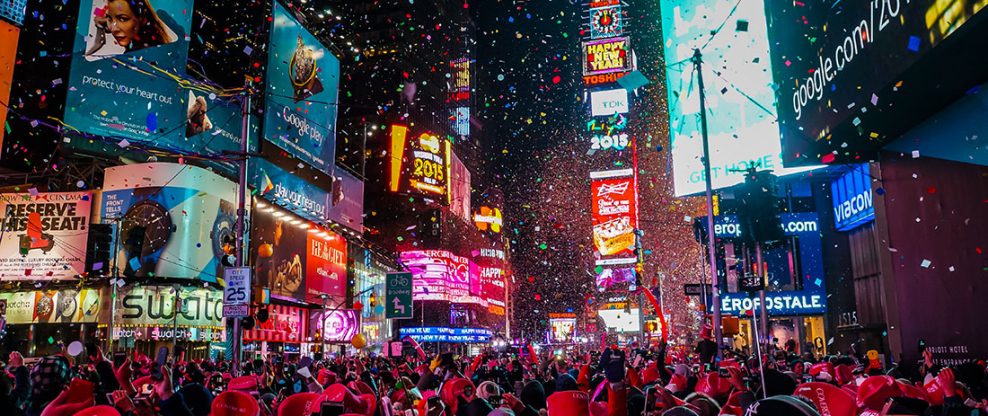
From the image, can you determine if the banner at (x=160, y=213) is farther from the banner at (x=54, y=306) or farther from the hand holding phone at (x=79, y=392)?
the hand holding phone at (x=79, y=392)

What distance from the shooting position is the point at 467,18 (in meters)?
117

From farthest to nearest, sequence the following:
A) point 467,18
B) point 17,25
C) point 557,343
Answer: point 467,18 → point 557,343 → point 17,25

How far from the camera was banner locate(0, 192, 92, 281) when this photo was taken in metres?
31.0

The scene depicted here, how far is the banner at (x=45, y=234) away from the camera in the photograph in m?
31.0

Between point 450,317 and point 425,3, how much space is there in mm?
43263

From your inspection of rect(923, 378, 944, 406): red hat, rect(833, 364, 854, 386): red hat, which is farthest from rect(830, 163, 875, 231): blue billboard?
rect(923, 378, 944, 406): red hat

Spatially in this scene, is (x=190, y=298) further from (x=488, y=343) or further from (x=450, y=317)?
(x=488, y=343)

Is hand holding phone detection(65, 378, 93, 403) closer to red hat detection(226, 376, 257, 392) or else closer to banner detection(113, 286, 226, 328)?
red hat detection(226, 376, 257, 392)

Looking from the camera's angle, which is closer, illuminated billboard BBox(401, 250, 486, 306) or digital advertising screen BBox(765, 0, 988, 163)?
A: digital advertising screen BBox(765, 0, 988, 163)

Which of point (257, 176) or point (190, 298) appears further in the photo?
point (257, 176)

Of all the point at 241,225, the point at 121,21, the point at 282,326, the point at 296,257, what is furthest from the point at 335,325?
the point at 241,225

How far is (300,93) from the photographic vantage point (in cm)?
4159

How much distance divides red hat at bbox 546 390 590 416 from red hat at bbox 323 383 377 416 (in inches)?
64.8

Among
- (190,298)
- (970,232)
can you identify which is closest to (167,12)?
(190,298)
